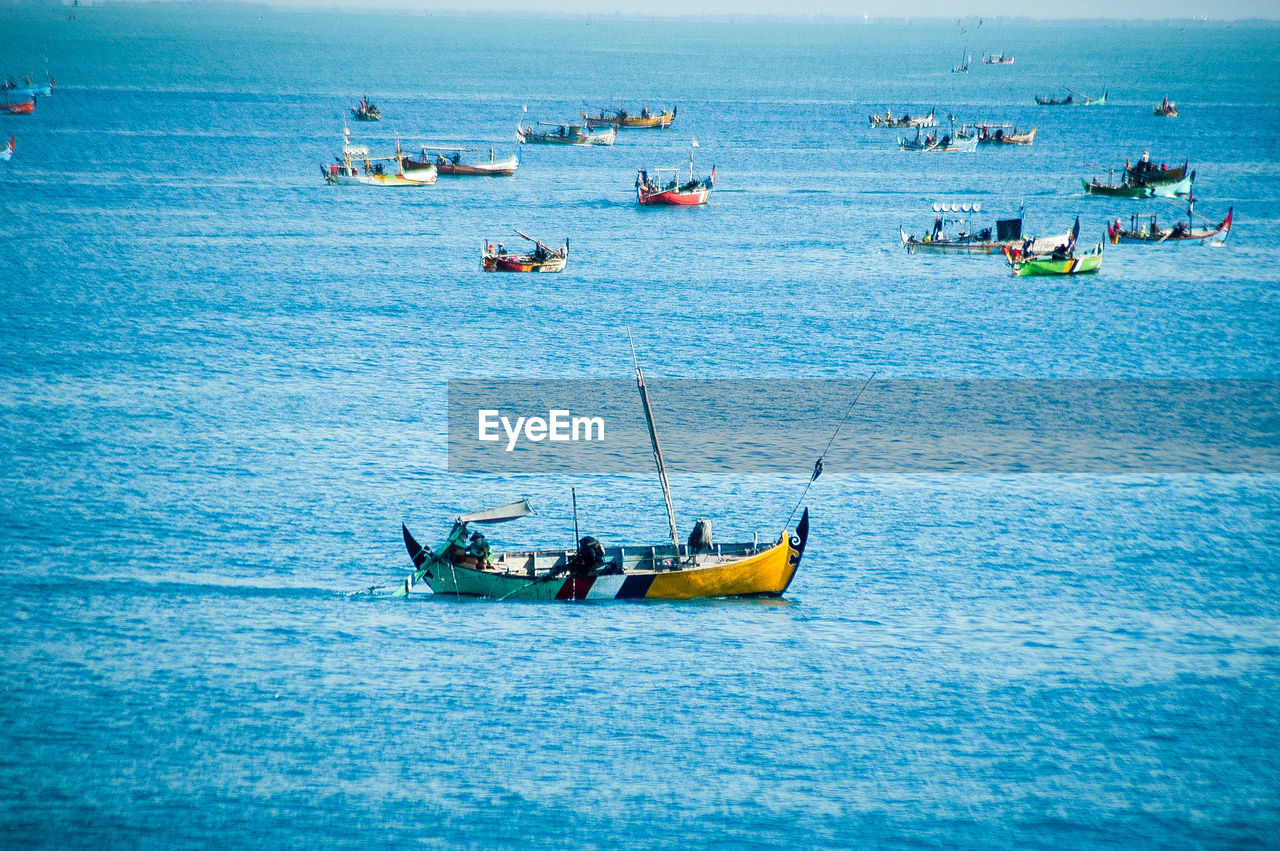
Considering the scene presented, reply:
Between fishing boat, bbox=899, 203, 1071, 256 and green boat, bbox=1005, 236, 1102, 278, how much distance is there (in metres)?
1.26

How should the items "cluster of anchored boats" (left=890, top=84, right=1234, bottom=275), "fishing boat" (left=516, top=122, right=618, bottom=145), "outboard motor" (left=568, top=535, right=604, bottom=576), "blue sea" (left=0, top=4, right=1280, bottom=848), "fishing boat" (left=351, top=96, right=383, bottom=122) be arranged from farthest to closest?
"fishing boat" (left=351, top=96, right=383, bottom=122) → "fishing boat" (left=516, top=122, right=618, bottom=145) → "cluster of anchored boats" (left=890, top=84, right=1234, bottom=275) → "outboard motor" (left=568, top=535, right=604, bottom=576) → "blue sea" (left=0, top=4, right=1280, bottom=848)

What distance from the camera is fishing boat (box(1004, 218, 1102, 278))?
92875 millimetres

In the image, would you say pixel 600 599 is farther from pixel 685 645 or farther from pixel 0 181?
pixel 0 181

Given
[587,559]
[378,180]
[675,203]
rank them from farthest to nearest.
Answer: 1. [378,180]
2. [675,203]
3. [587,559]

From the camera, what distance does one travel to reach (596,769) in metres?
34.1

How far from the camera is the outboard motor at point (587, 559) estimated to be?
41.5 metres

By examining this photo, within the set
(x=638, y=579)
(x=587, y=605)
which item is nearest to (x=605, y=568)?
(x=638, y=579)

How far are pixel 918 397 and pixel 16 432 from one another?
1711 inches

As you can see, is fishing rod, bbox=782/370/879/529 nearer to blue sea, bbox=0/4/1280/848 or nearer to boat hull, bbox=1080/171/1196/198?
blue sea, bbox=0/4/1280/848

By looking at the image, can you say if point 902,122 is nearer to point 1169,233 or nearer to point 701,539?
point 1169,233

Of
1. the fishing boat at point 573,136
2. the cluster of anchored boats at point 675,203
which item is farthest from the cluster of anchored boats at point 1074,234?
the fishing boat at point 573,136

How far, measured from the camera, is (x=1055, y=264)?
93.4 m

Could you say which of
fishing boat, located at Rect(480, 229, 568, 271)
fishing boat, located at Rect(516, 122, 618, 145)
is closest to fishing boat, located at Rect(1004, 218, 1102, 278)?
fishing boat, located at Rect(480, 229, 568, 271)

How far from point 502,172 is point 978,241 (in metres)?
57.4
